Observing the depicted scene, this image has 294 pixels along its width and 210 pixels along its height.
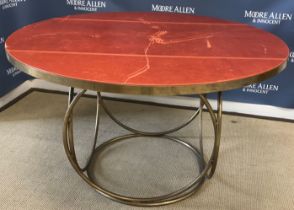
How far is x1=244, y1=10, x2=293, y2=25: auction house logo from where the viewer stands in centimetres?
230

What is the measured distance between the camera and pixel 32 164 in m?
2.02

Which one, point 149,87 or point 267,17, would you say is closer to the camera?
point 149,87

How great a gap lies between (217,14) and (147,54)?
1175 mm

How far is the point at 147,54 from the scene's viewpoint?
141 centimetres

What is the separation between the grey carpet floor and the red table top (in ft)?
2.45

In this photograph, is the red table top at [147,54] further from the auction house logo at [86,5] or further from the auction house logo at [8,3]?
the auction house logo at [8,3]

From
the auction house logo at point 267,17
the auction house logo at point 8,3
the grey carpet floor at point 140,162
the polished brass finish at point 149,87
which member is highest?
the polished brass finish at point 149,87

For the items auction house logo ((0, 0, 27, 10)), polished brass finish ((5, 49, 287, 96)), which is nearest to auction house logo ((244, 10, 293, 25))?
polished brass finish ((5, 49, 287, 96))

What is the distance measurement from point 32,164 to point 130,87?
1132 mm

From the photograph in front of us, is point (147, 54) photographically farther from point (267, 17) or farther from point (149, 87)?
point (267, 17)

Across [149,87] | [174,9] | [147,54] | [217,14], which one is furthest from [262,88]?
[149,87]

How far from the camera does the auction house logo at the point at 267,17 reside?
7.54 ft

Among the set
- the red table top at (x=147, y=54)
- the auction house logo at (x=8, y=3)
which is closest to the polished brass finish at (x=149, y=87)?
the red table top at (x=147, y=54)

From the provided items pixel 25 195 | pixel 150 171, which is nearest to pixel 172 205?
pixel 150 171
